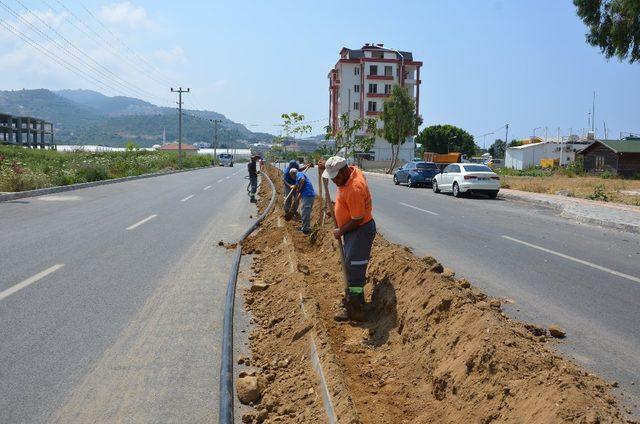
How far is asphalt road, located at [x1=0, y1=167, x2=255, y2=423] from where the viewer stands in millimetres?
4105

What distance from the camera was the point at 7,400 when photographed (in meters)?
4.06

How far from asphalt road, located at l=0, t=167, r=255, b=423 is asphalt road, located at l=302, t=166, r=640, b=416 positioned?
10.6 ft

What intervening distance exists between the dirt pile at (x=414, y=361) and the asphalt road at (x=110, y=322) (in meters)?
0.58

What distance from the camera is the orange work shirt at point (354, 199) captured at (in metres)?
5.68

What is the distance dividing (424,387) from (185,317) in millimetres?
2830

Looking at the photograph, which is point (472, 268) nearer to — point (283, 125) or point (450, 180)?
point (450, 180)

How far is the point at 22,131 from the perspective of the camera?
327 feet

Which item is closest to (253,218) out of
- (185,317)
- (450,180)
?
(185,317)

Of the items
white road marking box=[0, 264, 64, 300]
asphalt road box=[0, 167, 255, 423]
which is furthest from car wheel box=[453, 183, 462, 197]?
white road marking box=[0, 264, 64, 300]

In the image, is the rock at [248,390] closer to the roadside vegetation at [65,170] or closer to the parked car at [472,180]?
the roadside vegetation at [65,170]

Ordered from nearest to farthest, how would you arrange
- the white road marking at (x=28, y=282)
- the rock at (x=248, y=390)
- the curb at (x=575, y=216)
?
the rock at (x=248, y=390) < the white road marking at (x=28, y=282) < the curb at (x=575, y=216)

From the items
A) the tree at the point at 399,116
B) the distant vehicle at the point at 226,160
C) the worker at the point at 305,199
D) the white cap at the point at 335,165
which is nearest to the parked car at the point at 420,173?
the worker at the point at 305,199

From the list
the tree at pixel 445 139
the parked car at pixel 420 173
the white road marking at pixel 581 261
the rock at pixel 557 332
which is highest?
the tree at pixel 445 139

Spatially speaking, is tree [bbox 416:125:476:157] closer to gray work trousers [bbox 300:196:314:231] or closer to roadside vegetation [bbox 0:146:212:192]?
roadside vegetation [bbox 0:146:212:192]
